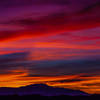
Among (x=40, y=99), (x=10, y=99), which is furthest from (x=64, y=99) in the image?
(x=10, y=99)

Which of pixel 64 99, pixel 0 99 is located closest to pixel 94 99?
pixel 64 99

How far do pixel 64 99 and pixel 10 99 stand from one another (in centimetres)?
2135

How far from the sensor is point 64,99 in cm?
12300

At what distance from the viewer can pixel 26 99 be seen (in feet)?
384

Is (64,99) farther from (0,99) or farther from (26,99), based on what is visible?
(0,99)

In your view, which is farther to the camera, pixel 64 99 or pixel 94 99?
pixel 64 99

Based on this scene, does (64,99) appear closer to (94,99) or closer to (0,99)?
(94,99)

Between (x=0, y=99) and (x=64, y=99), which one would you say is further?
(x=64, y=99)

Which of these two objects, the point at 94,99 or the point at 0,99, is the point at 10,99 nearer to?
the point at 0,99

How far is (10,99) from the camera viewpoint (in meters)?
112

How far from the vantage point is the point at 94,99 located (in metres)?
112

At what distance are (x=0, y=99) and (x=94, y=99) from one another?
30.9m

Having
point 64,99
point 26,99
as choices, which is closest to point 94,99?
point 64,99

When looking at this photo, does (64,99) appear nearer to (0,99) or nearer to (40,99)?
(40,99)
